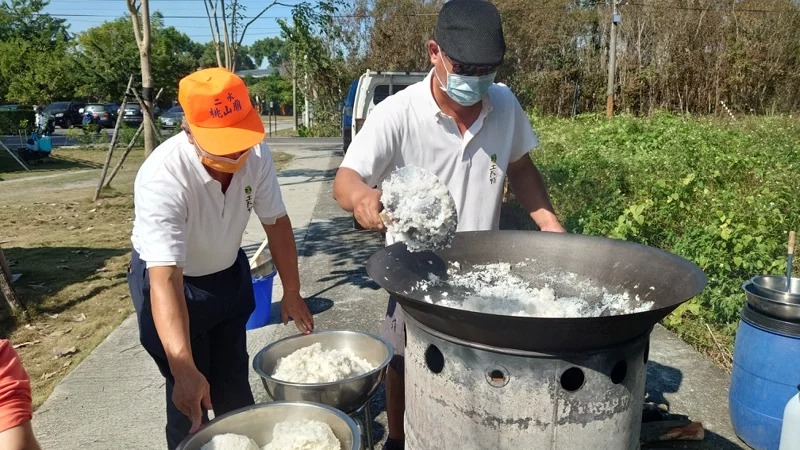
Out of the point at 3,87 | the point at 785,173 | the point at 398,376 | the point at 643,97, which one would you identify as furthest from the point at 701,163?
the point at 3,87

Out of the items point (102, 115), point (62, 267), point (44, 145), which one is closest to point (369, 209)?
point (62, 267)

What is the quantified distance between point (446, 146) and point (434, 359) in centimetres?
86

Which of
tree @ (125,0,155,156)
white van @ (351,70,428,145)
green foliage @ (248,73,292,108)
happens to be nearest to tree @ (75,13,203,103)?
green foliage @ (248,73,292,108)

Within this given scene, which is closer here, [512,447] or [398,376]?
[512,447]

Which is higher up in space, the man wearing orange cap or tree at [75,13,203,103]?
tree at [75,13,203,103]

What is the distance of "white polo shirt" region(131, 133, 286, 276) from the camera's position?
2.00 metres

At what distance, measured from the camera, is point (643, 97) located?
17438 millimetres

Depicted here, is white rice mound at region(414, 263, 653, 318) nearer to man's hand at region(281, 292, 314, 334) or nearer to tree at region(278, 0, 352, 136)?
man's hand at region(281, 292, 314, 334)

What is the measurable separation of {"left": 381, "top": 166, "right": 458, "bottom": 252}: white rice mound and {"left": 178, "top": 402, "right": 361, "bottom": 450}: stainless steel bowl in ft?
2.01

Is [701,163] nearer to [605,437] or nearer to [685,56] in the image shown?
[605,437]

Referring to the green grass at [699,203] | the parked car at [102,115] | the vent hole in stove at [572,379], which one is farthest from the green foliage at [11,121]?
the vent hole in stove at [572,379]

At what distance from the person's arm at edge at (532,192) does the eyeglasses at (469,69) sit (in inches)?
22.3

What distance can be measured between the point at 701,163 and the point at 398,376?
5.49 metres

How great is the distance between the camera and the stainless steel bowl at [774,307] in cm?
277
